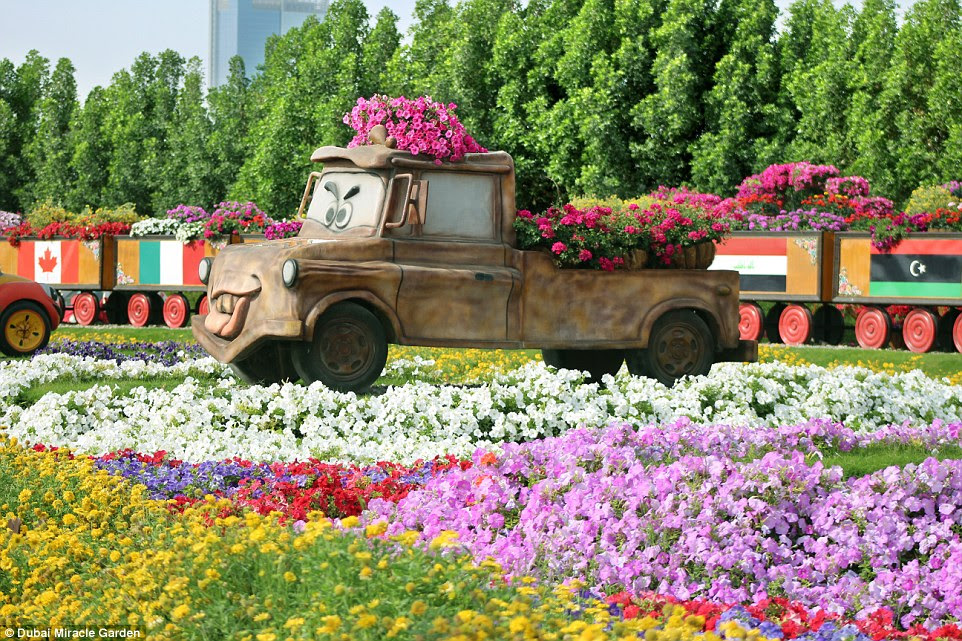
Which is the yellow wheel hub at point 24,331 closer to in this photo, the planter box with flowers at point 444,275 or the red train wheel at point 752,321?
the planter box with flowers at point 444,275

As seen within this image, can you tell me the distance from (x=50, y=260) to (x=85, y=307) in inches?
56.0

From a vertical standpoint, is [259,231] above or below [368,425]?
above

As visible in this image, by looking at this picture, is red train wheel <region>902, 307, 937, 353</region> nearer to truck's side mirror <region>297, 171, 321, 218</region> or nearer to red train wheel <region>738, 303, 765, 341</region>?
red train wheel <region>738, 303, 765, 341</region>

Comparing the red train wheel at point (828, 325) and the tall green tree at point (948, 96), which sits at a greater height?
the tall green tree at point (948, 96)

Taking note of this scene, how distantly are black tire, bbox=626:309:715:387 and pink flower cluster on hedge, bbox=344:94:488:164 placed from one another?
7.83ft

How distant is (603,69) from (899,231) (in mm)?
16378

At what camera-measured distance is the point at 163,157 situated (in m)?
53.0

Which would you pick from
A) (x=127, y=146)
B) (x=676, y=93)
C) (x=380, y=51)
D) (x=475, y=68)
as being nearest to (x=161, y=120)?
(x=127, y=146)

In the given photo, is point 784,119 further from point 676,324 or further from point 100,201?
point 100,201

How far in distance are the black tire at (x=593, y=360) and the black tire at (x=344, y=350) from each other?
8.01 ft

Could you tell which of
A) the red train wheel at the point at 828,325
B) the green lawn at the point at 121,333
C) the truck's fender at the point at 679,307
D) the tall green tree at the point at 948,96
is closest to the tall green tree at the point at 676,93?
the tall green tree at the point at 948,96

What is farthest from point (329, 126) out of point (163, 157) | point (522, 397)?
point (522, 397)

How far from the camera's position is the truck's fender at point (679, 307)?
12055 mm

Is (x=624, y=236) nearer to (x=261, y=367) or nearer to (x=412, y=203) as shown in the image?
(x=412, y=203)
